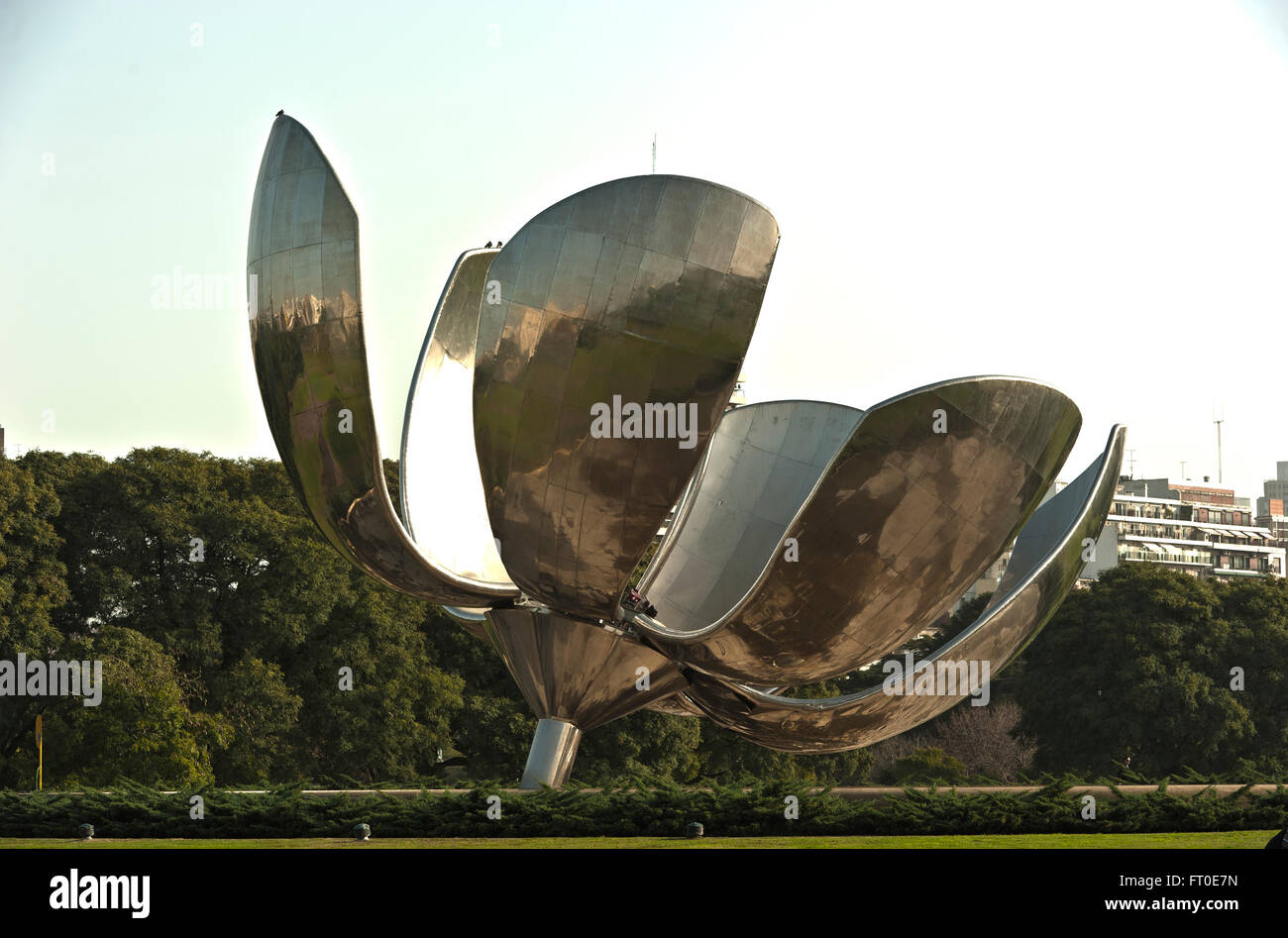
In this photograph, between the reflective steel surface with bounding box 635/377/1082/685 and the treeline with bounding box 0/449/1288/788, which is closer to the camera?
the reflective steel surface with bounding box 635/377/1082/685

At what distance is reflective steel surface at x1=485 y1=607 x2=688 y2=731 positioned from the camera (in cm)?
1453

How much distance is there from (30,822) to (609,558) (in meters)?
7.69

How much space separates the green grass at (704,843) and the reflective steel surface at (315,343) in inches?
131

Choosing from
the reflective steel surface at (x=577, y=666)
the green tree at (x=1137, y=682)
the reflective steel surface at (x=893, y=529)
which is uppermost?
the reflective steel surface at (x=893, y=529)

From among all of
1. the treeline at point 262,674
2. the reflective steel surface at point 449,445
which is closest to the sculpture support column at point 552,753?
the reflective steel surface at point 449,445

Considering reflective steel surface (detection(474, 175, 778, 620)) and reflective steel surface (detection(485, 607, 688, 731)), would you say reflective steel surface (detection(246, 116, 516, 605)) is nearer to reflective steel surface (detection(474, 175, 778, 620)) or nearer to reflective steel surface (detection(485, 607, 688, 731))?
reflective steel surface (detection(474, 175, 778, 620))

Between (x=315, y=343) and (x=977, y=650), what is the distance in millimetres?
7119

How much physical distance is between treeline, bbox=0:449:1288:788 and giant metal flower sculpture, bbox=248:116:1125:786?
1447 centimetres

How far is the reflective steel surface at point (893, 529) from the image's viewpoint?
12.1m

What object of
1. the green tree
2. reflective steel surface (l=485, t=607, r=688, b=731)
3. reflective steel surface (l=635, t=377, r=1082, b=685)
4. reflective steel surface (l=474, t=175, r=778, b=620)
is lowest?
the green tree

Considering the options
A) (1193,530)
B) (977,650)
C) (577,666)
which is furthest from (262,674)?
(1193,530)

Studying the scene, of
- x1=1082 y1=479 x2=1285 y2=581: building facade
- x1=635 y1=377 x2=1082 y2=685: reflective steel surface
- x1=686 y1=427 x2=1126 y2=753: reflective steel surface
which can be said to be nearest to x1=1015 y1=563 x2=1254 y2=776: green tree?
x1=686 y1=427 x2=1126 y2=753: reflective steel surface

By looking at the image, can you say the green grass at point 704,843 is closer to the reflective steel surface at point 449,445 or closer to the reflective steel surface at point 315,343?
the reflective steel surface at point 449,445
